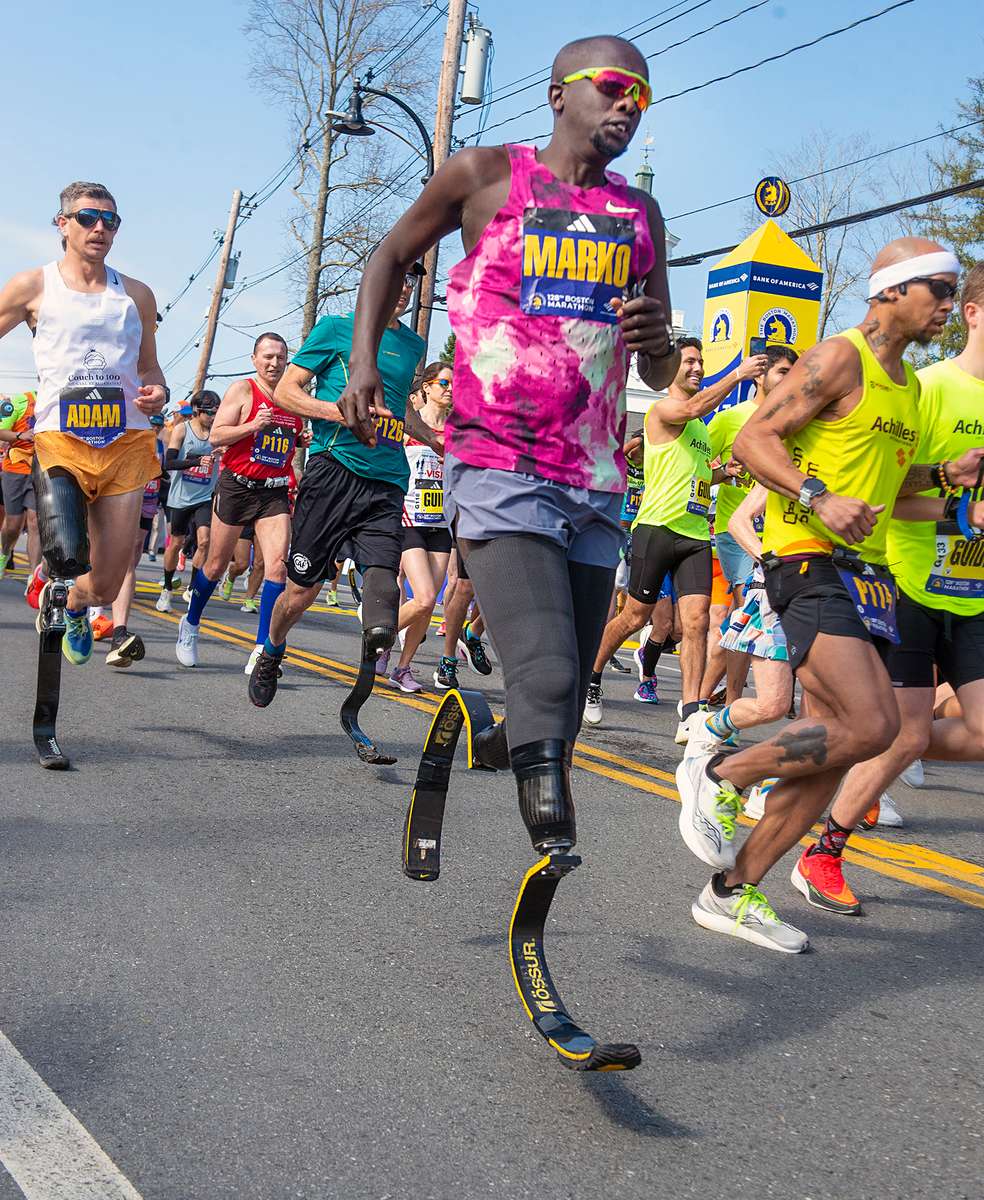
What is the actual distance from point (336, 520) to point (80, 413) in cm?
131

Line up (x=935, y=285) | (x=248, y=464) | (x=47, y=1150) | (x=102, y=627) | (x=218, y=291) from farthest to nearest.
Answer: (x=218, y=291), (x=248, y=464), (x=102, y=627), (x=935, y=285), (x=47, y=1150)

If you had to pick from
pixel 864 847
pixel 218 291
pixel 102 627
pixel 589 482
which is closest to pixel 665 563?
pixel 864 847

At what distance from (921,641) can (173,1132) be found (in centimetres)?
330

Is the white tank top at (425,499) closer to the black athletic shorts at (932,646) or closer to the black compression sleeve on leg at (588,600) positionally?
the black athletic shorts at (932,646)

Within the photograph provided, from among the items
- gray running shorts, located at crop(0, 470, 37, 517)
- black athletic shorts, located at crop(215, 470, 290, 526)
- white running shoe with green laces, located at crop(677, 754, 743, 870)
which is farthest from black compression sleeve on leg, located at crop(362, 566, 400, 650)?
gray running shorts, located at crop(0, 470, 37, 517)

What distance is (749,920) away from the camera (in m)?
4.20

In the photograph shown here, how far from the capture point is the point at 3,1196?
2.30 metres

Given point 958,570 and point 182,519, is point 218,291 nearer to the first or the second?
point 182,519

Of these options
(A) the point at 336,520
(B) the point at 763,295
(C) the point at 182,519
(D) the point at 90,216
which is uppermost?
(B) the point at 763,295

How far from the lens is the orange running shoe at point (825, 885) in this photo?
15.5 ft

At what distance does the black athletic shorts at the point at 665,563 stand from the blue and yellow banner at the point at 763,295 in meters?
12.1

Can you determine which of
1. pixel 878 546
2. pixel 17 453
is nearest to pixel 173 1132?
pixel 878 546

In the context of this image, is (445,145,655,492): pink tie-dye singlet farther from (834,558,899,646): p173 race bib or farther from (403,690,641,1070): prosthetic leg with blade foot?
(834,558,899,646): p173 race bib

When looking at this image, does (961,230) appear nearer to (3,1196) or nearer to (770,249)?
(770,249)
